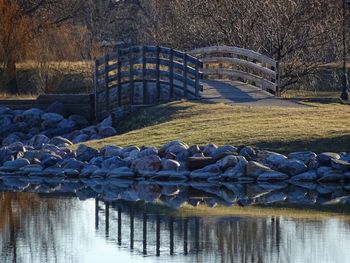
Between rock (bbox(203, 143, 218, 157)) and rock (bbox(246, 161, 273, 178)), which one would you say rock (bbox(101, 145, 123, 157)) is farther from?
rock (bbox(246, 161, 273, 178))

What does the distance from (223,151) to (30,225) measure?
6564mm

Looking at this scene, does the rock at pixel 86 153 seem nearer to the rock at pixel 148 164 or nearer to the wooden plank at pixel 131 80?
the rock at pixel 148 164

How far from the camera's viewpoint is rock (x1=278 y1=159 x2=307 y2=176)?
74.6 ft

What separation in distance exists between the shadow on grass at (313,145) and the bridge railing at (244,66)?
29.3 feet

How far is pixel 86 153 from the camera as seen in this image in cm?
2525

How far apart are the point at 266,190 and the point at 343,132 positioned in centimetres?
372

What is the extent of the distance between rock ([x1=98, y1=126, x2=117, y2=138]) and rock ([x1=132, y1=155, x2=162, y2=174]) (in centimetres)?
615

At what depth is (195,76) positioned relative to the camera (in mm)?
31828

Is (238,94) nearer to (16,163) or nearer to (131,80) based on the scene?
(131,80)

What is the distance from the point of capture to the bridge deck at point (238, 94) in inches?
1219

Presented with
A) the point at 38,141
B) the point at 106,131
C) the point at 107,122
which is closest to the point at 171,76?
the point at 107,122

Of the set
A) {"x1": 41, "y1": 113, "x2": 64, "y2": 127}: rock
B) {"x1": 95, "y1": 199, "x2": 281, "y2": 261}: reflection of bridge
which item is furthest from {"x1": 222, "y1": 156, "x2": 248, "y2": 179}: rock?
{"x1": 41, "y1": 113, "x2": 64, "y2": 127}: rock

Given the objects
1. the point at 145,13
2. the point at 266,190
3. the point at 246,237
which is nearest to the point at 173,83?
the point at 266,190

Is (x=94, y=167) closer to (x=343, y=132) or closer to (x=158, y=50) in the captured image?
(x=343, y=132)
